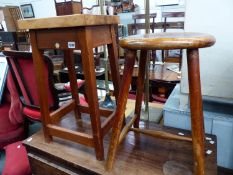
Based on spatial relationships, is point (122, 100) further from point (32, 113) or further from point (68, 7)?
point (68, 7)

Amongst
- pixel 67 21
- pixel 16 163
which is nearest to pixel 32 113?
pixel 16 163

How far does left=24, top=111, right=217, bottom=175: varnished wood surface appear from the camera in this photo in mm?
705

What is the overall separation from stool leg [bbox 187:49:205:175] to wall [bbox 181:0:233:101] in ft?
1.15

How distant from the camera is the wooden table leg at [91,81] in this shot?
62 centimetres

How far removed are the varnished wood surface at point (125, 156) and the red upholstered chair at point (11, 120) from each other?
26.3 inches

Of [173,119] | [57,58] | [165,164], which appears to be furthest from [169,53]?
[165,164]

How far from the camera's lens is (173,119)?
979 mm

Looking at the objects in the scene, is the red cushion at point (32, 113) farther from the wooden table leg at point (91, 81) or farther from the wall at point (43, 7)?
the wall at point (43, 7)

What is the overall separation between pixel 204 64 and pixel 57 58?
2.92 m

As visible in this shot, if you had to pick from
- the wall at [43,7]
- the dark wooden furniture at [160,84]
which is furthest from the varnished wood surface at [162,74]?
the wall at [43,7]

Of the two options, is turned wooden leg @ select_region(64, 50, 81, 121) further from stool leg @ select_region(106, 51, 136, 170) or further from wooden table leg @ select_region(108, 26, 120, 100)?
stool leg @ select_region(106, 51, 136, 170)

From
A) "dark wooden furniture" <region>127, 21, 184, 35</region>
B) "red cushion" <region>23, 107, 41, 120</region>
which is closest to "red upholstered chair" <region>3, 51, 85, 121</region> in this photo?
"red cushion" <region>23, 107, 41, 120</region>

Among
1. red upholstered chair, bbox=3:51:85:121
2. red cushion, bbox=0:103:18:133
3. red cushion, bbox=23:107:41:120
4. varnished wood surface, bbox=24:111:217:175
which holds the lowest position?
red cushion, bbox=0:103:18:133

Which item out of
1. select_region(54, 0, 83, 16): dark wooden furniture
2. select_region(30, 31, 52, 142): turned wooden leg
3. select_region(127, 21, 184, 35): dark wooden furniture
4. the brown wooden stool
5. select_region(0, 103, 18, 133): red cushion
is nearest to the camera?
the brown wooden stool
